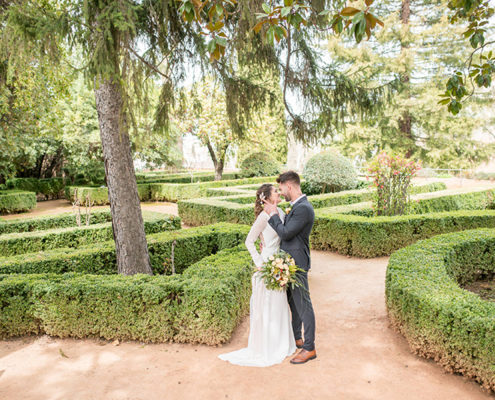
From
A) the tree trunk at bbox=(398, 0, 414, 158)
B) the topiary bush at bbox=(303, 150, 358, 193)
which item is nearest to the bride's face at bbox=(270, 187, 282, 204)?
the topiary bush at bbox=(303, 150, 358, 193)

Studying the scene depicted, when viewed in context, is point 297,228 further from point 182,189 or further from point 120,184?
point 182,189

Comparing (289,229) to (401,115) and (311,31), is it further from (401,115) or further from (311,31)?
(401,115)

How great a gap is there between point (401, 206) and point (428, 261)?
485 centimetres

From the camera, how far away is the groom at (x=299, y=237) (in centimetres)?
368

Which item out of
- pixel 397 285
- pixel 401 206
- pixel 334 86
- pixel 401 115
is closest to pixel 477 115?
pixel 401 115

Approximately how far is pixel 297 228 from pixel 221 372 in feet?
5.17

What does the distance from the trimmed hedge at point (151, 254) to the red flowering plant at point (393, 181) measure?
14.1ft

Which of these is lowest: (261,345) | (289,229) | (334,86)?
(261,345)

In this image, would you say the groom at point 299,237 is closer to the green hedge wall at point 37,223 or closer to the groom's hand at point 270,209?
the groom's hand at point 270,209

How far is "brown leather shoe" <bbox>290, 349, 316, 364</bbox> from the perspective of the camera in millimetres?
3748

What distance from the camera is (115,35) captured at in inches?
177

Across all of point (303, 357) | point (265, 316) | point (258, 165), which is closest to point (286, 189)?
point (265, 316)

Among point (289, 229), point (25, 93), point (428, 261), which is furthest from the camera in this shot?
point (25, 93)

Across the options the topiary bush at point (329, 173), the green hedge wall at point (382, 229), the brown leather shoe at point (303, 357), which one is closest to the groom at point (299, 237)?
the brown leather shoe at point (303, 357)
